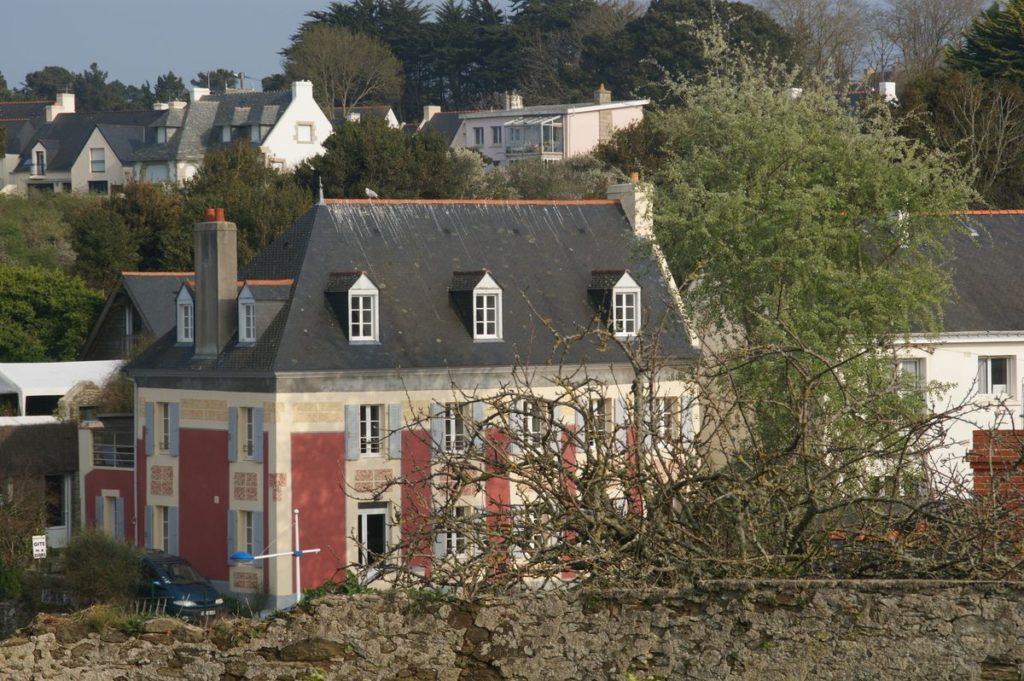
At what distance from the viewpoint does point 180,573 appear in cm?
3819

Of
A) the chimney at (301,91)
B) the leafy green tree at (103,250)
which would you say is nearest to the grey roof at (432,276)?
the leafy green tree at (103,250)

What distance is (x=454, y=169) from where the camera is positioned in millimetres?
71375

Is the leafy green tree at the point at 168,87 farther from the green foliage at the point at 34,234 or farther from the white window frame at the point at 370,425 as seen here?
the white window frame at the point at 370,425

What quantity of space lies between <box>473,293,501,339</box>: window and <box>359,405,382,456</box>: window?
2853 millimetres

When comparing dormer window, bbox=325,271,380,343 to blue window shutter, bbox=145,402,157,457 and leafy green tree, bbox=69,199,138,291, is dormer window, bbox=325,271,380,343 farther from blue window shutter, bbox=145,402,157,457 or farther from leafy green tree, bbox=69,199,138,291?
leafy green tree, bbox=69,199,138,291

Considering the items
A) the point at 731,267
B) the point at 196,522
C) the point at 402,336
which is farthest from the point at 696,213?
the point at 196,522

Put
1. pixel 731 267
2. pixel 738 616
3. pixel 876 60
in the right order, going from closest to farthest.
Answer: pixel 738 616, pixel 731 267, pixel 876 60

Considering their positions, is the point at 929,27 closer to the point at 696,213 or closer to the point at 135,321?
the point at 135,321

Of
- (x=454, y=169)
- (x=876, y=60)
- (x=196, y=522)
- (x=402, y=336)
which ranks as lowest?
(x=196, y=522)

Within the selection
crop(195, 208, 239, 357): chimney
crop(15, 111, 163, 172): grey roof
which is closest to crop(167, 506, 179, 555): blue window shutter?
crop(195, 208, 239, 357): chimney

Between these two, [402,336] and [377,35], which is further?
[377,35]

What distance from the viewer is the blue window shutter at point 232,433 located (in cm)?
3916

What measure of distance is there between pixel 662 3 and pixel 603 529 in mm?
87949

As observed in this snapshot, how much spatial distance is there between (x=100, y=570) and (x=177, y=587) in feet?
5.01
